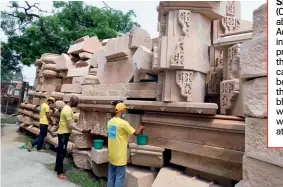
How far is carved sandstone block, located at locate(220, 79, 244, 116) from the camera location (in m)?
2.86

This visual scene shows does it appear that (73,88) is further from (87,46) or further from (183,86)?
(183,86)

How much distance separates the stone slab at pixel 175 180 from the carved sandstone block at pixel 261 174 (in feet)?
3.40

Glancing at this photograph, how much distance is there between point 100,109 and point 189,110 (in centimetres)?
208

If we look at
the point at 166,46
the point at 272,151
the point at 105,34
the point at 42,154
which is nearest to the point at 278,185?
the point at 272,151

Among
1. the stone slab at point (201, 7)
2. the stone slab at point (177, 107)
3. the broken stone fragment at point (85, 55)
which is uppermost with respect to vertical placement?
the stone slab at point (201, 7)

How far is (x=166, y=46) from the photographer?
332 cm

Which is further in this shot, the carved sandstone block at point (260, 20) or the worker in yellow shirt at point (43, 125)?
the worker in yellow shirt at point (43, 125)

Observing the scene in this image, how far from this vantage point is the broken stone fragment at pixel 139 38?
4496 mm

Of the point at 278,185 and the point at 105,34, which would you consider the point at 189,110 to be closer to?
the point at 278,185

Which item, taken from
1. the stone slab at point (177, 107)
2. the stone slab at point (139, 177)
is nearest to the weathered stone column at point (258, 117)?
the stone slab at point (177, 107)

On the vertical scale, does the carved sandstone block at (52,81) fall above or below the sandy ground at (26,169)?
above

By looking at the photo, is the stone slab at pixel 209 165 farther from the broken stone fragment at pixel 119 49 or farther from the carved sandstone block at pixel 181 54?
the broken stone fragment at pixel 119 49

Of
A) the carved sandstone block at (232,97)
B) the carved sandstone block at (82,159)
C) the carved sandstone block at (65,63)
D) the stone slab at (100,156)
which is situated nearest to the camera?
the carved sandstone block at (232,97)

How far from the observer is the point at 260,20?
195cm
